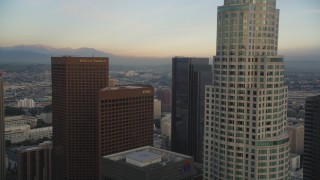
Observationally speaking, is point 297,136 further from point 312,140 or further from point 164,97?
point 164,97

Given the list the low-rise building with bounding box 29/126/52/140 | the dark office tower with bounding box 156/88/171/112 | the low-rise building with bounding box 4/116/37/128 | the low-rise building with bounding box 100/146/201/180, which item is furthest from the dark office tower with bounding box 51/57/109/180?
the low-rise building with bounding box 4/116/37/128

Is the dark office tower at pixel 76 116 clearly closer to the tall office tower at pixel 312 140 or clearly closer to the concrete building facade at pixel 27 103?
the tall office tower at pixel 312 140

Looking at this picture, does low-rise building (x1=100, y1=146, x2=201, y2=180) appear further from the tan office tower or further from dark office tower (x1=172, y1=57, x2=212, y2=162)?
dark office tower (x1=172, y1=57, x2=212, y2=162)

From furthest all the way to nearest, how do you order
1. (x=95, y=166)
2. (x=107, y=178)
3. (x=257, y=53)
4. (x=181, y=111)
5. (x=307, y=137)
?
(x=181, y=111) < (x=95, y=166) < (x=307, y=137) < (x=107, y=178) < (x=257, y=53)

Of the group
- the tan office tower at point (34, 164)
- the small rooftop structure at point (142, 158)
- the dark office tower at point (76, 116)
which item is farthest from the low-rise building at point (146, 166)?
the tan office tower at point (34, 164)

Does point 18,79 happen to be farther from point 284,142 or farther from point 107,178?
point 284,142

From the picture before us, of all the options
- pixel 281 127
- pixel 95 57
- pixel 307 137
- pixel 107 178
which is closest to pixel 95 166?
pixel 95 57
